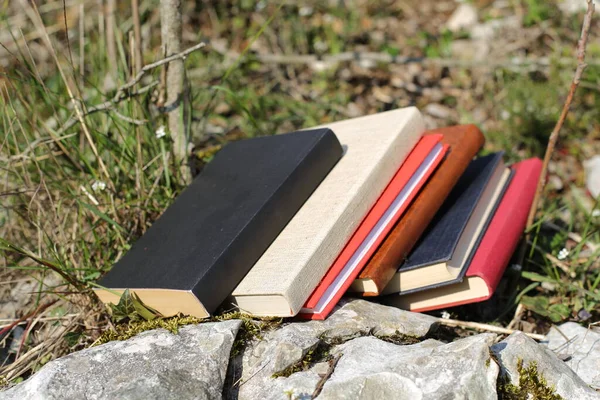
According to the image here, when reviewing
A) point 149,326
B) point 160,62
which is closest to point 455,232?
point 149,326

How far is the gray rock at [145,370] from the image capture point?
4.99 feet

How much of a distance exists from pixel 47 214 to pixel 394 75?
8.01ft

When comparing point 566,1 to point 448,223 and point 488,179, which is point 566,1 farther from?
point 448,223

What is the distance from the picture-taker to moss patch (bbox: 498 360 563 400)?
1.58 m

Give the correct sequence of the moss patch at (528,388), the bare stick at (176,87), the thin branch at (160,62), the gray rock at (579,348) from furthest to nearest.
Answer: the bare stick at (176,87), the thin branch at (160,62), the gray rock at (579,348), the moss patch at (528,388)

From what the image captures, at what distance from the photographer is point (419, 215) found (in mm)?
2088

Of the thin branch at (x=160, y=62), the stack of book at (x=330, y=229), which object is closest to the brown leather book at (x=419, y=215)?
the stack of book at (x=330, y=229)

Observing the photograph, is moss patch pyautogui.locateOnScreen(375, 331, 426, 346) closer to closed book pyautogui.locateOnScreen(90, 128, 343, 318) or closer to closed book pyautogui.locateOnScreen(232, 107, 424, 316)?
closed book pyautogui.locateOnScreen(232, 107, 424, 316)

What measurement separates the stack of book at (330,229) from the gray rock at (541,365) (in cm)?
31

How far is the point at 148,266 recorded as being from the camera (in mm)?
1976

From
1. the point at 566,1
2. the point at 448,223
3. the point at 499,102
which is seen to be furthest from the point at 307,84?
the point at 448,223

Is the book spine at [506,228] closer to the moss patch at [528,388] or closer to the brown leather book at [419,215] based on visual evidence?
the brown leather book at [419,215]

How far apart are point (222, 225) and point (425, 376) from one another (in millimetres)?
765

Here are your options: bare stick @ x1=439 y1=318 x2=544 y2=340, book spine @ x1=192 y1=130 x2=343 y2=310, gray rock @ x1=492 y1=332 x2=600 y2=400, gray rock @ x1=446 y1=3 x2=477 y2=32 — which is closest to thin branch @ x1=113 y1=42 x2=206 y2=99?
book spine @ x1=192 y1=130 x2=343 y2=310
